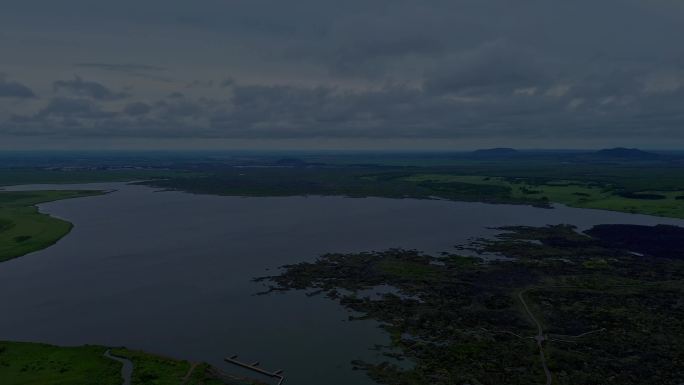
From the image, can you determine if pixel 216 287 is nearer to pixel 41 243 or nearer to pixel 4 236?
pixel 41 243

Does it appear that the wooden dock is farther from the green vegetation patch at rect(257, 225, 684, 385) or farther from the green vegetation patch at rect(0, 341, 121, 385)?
the green vegetation patch at rect(0, 341, 121, 385)

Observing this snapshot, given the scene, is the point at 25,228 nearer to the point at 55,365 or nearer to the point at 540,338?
the point at 55,365

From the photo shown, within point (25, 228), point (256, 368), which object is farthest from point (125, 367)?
point (25, 228)

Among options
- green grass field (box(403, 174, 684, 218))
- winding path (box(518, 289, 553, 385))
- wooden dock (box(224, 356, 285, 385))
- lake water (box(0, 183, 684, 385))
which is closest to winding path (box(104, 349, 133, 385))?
lake water (box(0, 183, 684, 385))

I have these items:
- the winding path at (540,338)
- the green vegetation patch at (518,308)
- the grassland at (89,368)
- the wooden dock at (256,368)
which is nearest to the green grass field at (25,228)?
the grassland at (89,368)

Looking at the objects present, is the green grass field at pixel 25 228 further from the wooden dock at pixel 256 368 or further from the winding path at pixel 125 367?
the wooden dock at pixel 256 368

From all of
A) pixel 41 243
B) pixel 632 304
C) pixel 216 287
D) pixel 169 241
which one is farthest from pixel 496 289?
pixel 41 243
